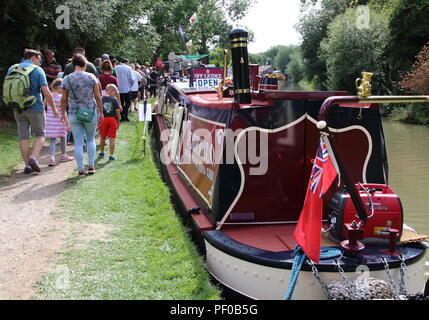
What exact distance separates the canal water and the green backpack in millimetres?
5714

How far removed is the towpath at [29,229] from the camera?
12.0 ft

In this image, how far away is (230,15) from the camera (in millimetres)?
50312

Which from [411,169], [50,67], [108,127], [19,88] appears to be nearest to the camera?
[19,88]

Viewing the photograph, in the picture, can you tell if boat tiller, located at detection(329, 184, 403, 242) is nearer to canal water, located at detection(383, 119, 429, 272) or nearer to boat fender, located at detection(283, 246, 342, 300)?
boat fender, located at detection(283, 246, 342, 300)

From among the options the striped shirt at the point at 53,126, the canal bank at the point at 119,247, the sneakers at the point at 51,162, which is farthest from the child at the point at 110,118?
the canal bank at the point at 119,247

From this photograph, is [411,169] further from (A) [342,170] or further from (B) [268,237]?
(A) [342,170]

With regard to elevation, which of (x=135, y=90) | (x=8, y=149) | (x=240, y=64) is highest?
(x=135, y=90)

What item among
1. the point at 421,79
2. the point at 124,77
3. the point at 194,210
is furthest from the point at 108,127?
the point at 421,79

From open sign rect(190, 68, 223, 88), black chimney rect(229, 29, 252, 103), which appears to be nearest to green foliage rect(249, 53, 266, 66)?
open sign rect(190, 68, 223, 88)

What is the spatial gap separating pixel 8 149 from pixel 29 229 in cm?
413

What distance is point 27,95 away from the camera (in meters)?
6.39

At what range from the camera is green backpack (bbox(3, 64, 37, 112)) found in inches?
247
